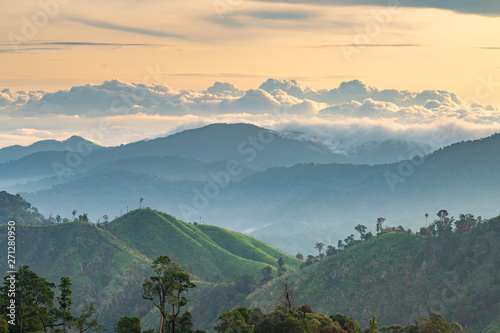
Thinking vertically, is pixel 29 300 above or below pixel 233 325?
above

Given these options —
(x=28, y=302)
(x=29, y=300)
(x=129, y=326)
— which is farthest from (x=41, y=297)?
(x=129, y=326)

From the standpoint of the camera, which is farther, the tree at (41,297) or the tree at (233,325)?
the tree at (233,325)

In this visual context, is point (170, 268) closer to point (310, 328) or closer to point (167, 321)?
point (167, 321)

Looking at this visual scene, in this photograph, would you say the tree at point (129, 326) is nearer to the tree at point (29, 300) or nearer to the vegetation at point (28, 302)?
the vegetation at point (28, 302)

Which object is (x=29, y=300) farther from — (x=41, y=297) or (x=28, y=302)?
(x=41, y=297)

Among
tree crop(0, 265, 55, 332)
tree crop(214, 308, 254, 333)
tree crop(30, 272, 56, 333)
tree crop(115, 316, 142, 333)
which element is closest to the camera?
tree crop(0, 265, 55, 332)

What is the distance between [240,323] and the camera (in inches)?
6624

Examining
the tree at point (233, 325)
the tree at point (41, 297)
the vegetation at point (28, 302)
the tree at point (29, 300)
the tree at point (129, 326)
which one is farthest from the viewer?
the tree at point (233, 325)

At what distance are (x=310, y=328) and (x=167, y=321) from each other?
41.8 meters

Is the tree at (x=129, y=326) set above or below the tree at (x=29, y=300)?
below

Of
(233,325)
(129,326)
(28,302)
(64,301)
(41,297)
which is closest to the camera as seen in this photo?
(28,302)

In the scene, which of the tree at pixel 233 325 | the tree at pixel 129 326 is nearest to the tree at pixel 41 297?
the tree at pixel 129 326

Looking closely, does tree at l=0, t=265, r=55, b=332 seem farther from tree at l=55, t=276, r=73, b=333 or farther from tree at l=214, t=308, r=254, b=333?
tree at l=214, t=308, r=254, b=333

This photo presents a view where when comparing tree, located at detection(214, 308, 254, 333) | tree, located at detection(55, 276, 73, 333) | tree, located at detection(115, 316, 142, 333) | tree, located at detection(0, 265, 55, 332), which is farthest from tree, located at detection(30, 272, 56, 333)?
tree, located at detection(214, 308, 254, 333)
